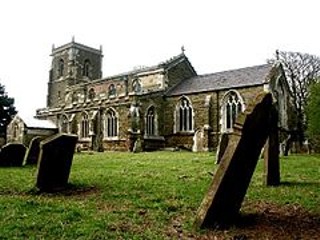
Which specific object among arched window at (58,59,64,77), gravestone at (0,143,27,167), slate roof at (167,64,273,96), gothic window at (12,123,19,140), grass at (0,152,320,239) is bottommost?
grass at (0,152,320,239)

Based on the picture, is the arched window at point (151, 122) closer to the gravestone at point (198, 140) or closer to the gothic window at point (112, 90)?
the gravestone at point (198, 140)

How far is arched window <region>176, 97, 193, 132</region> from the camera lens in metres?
37.1

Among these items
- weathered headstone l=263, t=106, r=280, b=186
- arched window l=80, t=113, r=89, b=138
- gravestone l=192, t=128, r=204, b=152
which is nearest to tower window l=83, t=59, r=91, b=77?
arched window l=80, t=113, r=89, b=138

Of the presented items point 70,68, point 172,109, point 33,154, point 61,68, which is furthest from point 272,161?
point 61,68

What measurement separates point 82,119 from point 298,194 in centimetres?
3418

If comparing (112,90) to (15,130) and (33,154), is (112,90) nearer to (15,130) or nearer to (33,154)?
(15,130)

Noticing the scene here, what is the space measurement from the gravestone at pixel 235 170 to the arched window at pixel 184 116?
30746 mm

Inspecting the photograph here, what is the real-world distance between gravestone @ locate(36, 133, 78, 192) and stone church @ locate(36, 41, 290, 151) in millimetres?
22940

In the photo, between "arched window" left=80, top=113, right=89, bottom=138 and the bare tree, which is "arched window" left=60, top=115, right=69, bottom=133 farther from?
the bare tree

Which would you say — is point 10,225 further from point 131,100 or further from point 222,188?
point 131,100

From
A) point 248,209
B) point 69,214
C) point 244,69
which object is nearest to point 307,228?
point 248,209

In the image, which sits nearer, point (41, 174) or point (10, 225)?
point (10, 225)

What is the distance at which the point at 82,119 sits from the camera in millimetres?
40906

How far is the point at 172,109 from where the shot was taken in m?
38.2
